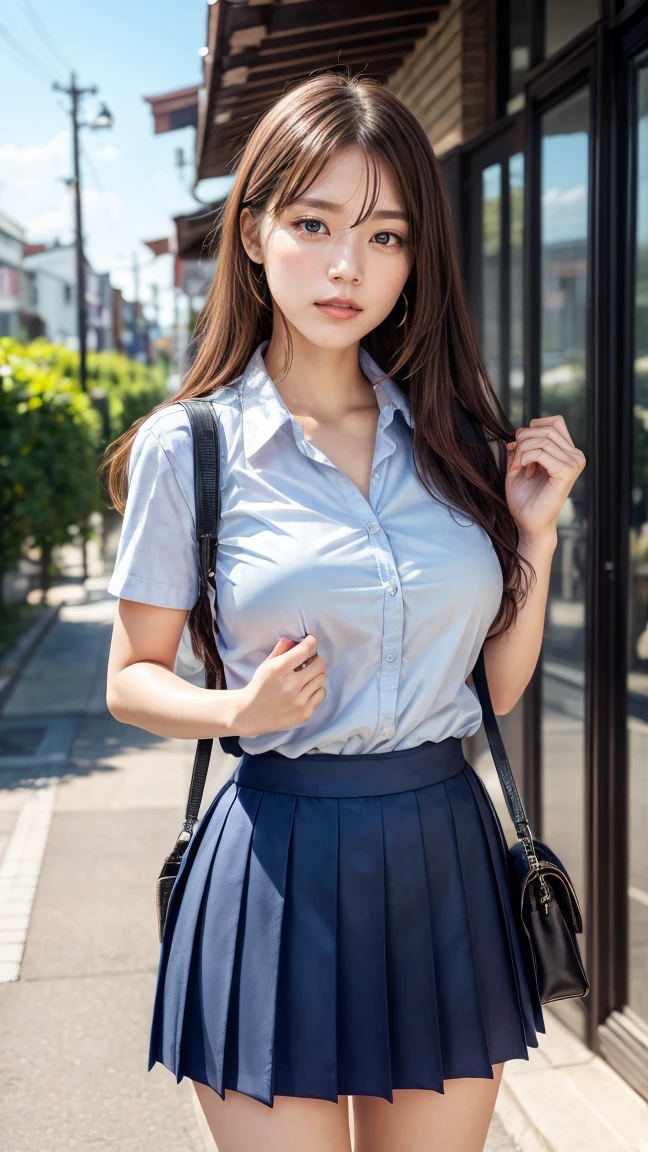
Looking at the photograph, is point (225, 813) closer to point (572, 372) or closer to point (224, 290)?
point (224, 290)

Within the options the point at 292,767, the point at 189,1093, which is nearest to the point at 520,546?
the point at 292,767

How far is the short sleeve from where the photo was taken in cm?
168

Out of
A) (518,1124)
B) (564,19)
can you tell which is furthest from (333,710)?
(564,19)

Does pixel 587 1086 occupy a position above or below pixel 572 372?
below

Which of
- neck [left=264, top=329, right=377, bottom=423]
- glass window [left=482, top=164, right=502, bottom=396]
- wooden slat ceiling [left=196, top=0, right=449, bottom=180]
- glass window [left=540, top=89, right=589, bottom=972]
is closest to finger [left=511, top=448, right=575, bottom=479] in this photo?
neck [left=264, top=329, right=377, bottom=423]

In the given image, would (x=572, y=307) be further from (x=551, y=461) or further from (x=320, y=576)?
(x=320, y=576)

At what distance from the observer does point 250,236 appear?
1893mm

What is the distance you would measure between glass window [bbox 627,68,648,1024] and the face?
4.79ft

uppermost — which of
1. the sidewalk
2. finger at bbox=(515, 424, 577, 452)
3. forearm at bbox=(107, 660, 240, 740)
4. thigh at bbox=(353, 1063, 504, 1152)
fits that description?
finger at bbox=(515, 424, 577, 452)

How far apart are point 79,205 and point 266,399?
24.2 meters

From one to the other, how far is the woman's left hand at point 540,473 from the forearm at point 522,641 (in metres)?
0.03

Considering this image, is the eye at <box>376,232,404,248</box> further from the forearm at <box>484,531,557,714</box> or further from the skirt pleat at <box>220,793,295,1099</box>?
the skirt pleat at <box>220,793,295,1099</box>

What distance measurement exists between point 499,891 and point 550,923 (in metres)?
0.09

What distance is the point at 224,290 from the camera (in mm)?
1945
